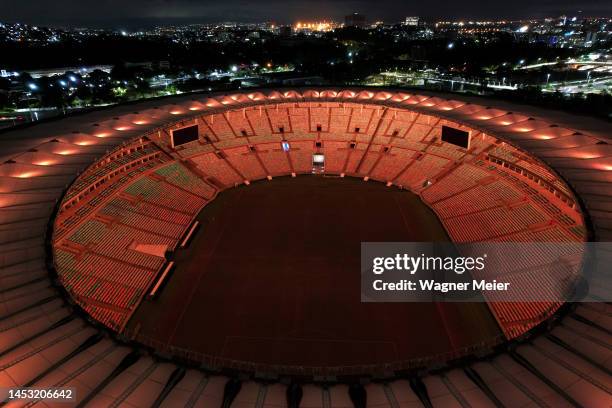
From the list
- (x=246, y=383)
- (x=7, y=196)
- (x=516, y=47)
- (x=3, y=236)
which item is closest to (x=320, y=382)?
(x=246, y=383)

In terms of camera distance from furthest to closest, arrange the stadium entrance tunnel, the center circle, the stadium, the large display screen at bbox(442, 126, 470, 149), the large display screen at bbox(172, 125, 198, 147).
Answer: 1. the large display screen at bbox(172, 125, 198, 147)
2. the large display screen at bbox(442, 126, 470, 149)
3. the stadium entrance tunnel
4. the center circle
5. the stadium

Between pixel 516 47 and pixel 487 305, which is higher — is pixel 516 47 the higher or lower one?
the higher one

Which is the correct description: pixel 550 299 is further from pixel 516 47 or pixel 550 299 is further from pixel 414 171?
pixel 516 47

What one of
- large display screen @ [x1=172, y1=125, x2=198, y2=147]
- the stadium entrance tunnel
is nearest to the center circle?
the stadium entrance tunnel

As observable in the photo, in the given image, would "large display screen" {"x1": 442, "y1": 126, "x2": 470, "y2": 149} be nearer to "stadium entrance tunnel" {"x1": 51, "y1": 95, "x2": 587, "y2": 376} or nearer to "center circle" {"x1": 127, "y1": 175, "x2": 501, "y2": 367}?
"stadium entrance tunnel" {"x1": 51, "y1": 95, "x2": 587, "y2": 376}

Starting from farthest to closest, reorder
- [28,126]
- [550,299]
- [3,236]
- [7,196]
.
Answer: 1. [28,126]
2. [7,196]
3. [550,299]
4. [3,236]

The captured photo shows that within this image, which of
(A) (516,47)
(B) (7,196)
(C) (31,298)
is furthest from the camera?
(A) (516,47)

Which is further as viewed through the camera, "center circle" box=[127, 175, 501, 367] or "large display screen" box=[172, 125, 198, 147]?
"large display screen" box=[172, 125, 198, 147]
